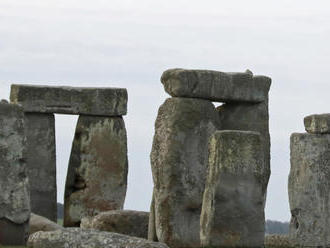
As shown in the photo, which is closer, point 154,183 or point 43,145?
point 154,183

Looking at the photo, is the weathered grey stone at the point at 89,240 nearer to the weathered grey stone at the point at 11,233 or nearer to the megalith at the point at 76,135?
the weathered grey stone at the point at 11,233

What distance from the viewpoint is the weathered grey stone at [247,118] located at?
94.7 ft

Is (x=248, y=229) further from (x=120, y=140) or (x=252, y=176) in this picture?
(x=120, y=140)

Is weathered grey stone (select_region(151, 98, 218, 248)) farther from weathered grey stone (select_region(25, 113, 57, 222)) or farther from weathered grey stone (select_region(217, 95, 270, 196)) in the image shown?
weathered grey stone (select_region(25, 113, 57, 222))

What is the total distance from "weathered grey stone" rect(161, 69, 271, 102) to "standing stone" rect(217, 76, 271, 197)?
0.51 feet

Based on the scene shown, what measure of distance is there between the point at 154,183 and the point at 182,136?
37.6 inches

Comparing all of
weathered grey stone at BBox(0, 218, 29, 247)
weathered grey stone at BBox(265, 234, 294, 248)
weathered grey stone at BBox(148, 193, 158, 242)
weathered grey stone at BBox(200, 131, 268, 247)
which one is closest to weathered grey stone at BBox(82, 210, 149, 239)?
weathered grey stone at BBox(148, 193, 158, 242)

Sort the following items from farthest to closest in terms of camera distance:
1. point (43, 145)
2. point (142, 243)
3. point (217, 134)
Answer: point (43, 145), point (217, 134), point (142, 243)

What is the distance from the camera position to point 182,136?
2681cm

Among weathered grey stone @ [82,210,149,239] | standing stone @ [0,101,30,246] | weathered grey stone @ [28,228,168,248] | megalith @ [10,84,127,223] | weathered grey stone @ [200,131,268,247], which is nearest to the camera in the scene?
weathered grey stone @ [28,228,168,248]

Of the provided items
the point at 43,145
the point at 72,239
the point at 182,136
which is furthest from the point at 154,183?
the point at 43,145

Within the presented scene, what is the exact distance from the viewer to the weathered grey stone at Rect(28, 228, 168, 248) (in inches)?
851

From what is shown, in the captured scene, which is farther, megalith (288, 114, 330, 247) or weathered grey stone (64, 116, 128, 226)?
weathered grey stone (64, 116, 128, 226)

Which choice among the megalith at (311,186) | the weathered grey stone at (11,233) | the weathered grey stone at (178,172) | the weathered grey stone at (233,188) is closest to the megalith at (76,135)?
the weathered grey stone at (178,172)
